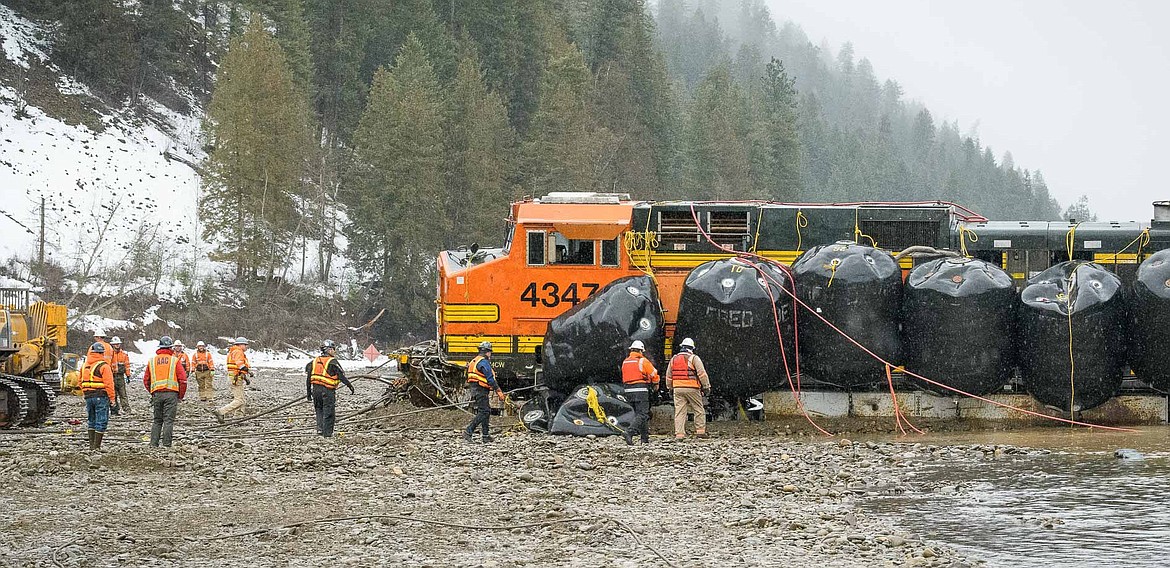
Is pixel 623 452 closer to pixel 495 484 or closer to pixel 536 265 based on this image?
pixel 495 484

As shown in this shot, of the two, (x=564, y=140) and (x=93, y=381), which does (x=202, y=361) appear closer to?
(x=93, y=381)

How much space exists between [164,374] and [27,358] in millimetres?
6700

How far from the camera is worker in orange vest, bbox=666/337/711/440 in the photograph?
53.2 ft

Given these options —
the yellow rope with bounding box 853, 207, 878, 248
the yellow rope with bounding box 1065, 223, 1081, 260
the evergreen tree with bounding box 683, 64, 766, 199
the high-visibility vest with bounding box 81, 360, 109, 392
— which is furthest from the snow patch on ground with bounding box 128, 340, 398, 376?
the evergreen tree with bounding box 683, 64, 766, 199

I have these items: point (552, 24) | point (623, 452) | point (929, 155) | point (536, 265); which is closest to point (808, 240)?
point (536, 265)

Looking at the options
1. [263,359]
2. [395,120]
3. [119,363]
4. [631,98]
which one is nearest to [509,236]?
[119,363]

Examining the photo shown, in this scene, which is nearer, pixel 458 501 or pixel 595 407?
pixel 458 501

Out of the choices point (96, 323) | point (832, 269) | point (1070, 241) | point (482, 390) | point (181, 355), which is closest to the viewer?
point (482, 390)

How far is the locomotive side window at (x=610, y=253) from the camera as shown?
18.4 metres

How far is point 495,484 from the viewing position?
1259cm

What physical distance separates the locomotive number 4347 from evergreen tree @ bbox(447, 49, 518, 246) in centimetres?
3149

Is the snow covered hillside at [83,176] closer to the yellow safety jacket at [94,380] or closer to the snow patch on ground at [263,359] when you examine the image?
the snow patch on ground at [263,359]

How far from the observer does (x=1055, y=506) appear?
10.9m

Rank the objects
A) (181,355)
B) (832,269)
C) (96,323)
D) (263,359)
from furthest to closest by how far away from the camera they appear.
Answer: (263,359) → (96,323) → (181,355) → (832,269)
